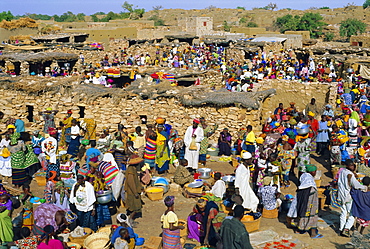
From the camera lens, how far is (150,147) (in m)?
10.1

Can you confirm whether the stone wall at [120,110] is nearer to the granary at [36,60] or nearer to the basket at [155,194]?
the granary at [36,60]

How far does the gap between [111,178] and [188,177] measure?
1.79 meters

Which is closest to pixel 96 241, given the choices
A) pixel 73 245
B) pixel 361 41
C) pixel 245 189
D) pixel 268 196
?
pixel 73 245

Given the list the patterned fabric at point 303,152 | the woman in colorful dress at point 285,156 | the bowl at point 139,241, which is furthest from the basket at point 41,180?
the patterned fabric at point 303,152

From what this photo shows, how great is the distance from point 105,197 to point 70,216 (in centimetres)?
64

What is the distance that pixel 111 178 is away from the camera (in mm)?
8430

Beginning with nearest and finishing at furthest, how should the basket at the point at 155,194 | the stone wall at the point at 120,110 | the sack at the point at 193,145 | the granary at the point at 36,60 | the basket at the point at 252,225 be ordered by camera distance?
1. the basket at the point at 252,225
2. the basket at the point at 155,194
3. the sack at the point at 193,145
4. the stone wall at the point at 120,110
5. the granary at the point at 36,60

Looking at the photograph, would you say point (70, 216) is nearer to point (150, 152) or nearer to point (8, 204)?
point (8, 204)

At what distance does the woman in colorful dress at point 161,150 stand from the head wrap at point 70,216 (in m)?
2.94

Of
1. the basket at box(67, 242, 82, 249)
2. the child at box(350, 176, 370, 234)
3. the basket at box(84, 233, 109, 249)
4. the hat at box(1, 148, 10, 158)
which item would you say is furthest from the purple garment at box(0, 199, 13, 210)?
the child at box(350, 176, 370, 234)

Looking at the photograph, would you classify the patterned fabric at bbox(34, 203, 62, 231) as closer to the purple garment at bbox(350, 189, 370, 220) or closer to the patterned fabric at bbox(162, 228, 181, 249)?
the patterned fabric at bbox(162, 228, 181, 249)

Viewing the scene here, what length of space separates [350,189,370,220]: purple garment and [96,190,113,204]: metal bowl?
3.94 m

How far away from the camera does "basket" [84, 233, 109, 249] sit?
6879 millimetres

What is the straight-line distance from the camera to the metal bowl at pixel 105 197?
25.1 feet
